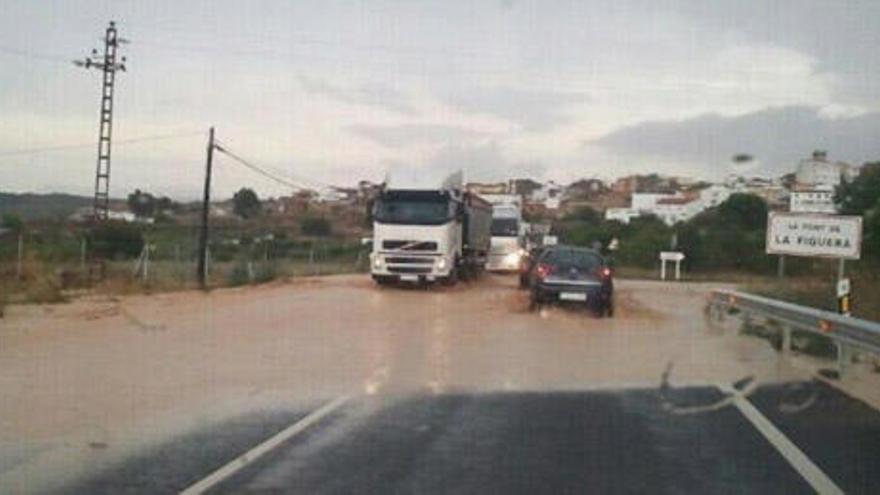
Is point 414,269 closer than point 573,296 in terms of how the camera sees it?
No

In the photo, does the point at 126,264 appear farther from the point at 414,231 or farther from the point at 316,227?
the point at 316,227

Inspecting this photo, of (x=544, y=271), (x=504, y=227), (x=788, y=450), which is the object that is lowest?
(x=788, y=450)

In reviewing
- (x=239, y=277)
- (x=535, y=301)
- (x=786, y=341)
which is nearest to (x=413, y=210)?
(x=535, y=301)

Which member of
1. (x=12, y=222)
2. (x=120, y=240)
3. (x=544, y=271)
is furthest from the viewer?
(x=12, y=222)

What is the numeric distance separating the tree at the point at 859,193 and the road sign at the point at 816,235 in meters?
17.7

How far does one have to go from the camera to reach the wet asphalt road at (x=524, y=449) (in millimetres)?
8227

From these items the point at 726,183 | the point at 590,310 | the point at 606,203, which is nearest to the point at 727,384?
the point at 590,310

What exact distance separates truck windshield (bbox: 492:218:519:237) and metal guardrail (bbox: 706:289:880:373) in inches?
1252

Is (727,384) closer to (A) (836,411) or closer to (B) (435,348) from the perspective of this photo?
(A) (836,411)

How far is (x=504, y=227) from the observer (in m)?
56.2

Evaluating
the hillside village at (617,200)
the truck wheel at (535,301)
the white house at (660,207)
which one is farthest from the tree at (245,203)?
the truck wheel at (535,301)

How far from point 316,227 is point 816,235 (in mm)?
81462

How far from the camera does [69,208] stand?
92.7 meters

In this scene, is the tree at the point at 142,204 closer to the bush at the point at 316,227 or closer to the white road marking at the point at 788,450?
the bush at the point at 316,227
